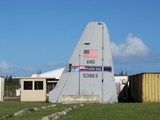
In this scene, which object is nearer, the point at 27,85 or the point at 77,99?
the point at 77,99

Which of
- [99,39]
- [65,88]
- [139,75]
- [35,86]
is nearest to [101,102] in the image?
[65,88]

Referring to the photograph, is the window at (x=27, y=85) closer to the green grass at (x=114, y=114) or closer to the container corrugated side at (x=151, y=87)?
the container corrugated side at (x=151, y=87)

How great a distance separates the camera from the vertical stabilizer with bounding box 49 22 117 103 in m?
27.4

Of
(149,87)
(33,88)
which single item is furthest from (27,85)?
(149,87)

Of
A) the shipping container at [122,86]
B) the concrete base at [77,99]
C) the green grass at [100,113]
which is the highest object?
the shipping container at [122,86]

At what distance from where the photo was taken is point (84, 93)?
27.5 meters

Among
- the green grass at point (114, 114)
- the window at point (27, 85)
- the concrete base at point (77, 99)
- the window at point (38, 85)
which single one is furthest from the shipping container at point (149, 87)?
the green grass at point (114, 114)

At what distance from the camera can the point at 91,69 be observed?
2794cm

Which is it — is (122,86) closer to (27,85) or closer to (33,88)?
(33,88)

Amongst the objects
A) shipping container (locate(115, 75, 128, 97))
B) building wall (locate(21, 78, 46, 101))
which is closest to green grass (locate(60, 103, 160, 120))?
building wall (locate(21, 78, 46, 101))

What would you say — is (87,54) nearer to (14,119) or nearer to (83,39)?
(83,39)

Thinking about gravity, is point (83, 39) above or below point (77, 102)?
above

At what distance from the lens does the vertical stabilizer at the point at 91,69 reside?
27406 mm

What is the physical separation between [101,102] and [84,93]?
57.8 inches
